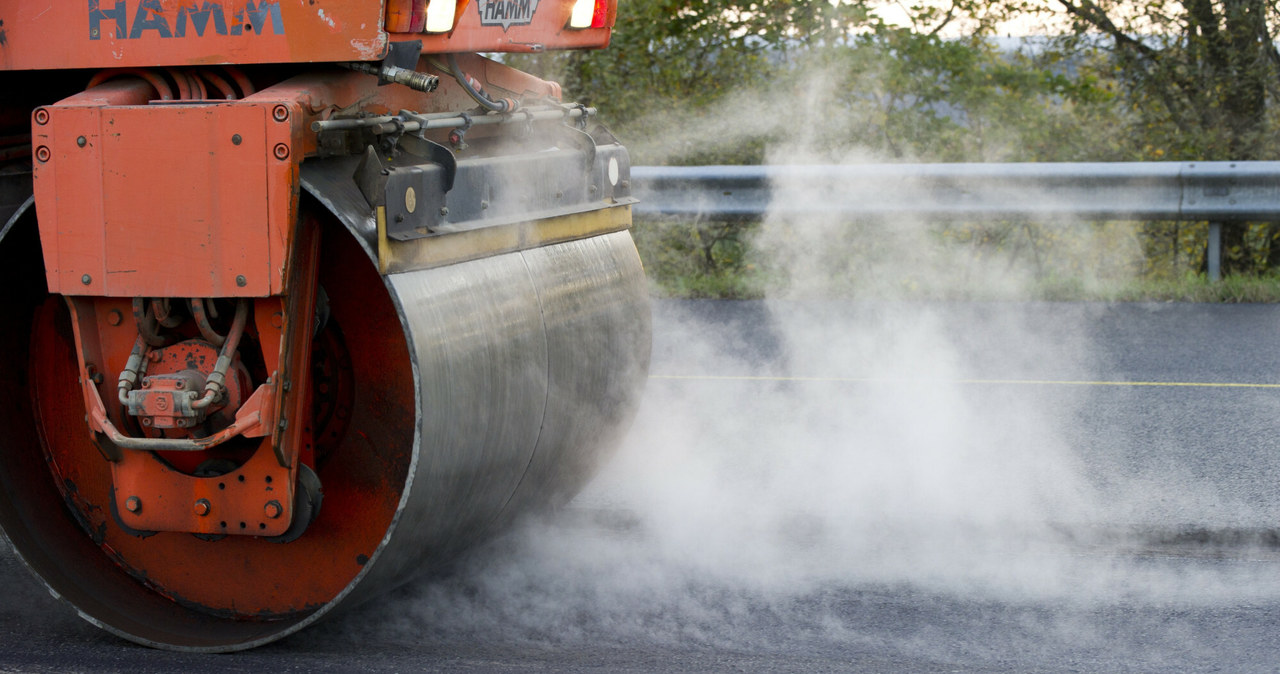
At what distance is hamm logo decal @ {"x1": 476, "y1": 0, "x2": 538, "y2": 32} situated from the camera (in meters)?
3.64

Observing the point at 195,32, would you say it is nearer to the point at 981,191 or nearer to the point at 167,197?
the point at 167,197

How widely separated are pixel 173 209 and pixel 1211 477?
3202 millimetres

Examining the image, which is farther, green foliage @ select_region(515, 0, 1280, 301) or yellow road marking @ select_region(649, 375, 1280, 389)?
green foliage @ select_region(515, 0, 1280, 301)

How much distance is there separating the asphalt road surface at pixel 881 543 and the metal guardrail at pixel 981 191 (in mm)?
1791

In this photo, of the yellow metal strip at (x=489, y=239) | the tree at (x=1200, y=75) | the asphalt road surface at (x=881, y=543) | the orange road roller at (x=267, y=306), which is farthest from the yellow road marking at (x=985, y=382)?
the tree at (x=1200, y=75)

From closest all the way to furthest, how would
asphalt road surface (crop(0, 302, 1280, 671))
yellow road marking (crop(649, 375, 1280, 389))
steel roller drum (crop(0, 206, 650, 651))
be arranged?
steel roller drum (crop(0, 206, 650, 651))
asphalt road surface (crop(0, 302, 1280, 671))
yellow road marking (crop(649, 375, 1280, 389))

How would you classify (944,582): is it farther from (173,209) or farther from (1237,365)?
(1237,365)

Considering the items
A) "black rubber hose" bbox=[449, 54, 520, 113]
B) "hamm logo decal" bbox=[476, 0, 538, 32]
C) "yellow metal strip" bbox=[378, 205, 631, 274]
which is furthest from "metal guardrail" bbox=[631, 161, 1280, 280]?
"black rubber hose" bbox=[449, 54, 520, 113]

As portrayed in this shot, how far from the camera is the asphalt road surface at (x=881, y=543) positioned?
133 inches

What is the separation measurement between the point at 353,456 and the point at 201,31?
1032mm

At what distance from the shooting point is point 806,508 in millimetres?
4355

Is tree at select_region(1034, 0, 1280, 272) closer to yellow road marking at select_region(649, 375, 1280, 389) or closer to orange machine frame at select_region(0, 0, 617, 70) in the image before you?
yellow road marking at select_region(649, 375, 1280, 389)

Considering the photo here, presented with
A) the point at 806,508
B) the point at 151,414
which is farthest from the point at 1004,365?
the point at 151,414

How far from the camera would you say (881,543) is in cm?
411
